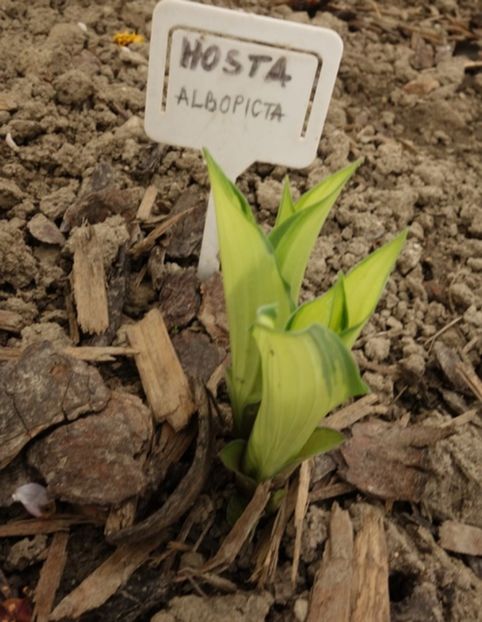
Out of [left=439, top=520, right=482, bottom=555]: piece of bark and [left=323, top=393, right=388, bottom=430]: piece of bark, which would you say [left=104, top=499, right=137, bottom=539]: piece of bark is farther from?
[left=439, top=520, right=482, bottom=555]: piece of bark

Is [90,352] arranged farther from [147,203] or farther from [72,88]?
[72,88]

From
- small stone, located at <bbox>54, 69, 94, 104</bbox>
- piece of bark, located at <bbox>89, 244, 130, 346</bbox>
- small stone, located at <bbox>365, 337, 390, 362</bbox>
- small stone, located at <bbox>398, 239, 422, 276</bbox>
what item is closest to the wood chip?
small stone, located at <bbox>365, 337, 390, 362</bbox>

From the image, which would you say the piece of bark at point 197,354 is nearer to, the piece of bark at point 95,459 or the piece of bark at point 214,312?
the piece of bark at point 214,312

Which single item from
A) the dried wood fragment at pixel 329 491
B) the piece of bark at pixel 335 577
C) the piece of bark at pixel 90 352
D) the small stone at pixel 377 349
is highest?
the piece of bark at pixel 90 352

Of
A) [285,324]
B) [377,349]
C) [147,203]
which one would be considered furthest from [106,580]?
[147,203]

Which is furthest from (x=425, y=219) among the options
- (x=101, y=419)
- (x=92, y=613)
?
(x=92, y=613)

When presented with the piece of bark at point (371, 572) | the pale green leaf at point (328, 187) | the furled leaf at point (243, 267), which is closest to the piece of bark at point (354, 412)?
the piece of bark at point (371, 572)

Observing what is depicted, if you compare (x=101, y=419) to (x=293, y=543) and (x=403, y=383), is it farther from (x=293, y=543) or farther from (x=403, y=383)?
(x=403, y=383)
